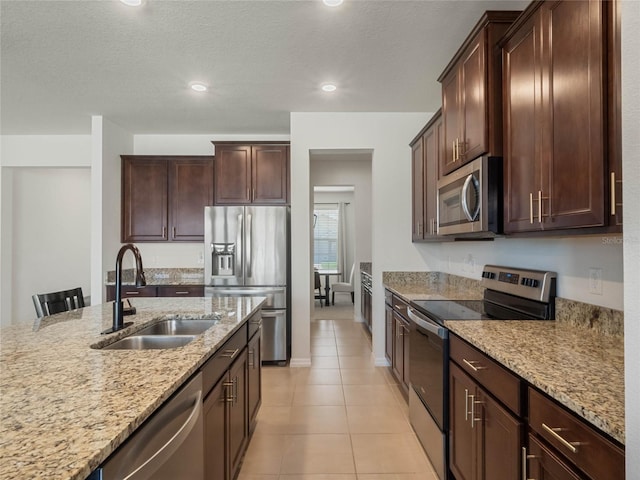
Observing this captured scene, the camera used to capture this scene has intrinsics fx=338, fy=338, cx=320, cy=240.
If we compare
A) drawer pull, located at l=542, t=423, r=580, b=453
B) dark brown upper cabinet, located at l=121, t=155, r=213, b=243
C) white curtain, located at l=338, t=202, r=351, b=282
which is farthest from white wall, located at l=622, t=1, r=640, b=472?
white curtain, located at l=338, t=202, r=351, b=282

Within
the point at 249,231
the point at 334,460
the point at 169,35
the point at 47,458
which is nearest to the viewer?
the point at 47,458

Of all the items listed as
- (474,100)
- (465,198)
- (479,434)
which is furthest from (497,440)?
(474,100)

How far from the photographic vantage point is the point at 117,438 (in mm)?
700

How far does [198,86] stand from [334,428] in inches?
120

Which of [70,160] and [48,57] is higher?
[48,57]

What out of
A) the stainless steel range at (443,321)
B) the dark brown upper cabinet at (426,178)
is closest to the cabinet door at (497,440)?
the stainless steel range at (443,321)

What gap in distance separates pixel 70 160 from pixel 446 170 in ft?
15.5

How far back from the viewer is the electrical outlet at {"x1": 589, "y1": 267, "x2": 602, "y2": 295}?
1.55m

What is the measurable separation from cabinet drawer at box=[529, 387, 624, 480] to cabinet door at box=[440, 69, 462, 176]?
4.92 ft

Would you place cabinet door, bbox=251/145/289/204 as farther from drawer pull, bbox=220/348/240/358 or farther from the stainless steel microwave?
drawer pull, bbox=220/348/240/358

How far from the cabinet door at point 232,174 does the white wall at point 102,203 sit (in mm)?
1265

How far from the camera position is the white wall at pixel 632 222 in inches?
27.4

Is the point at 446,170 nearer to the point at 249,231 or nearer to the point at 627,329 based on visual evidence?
the point at 627,329

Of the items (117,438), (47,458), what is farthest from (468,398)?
(47,458)
